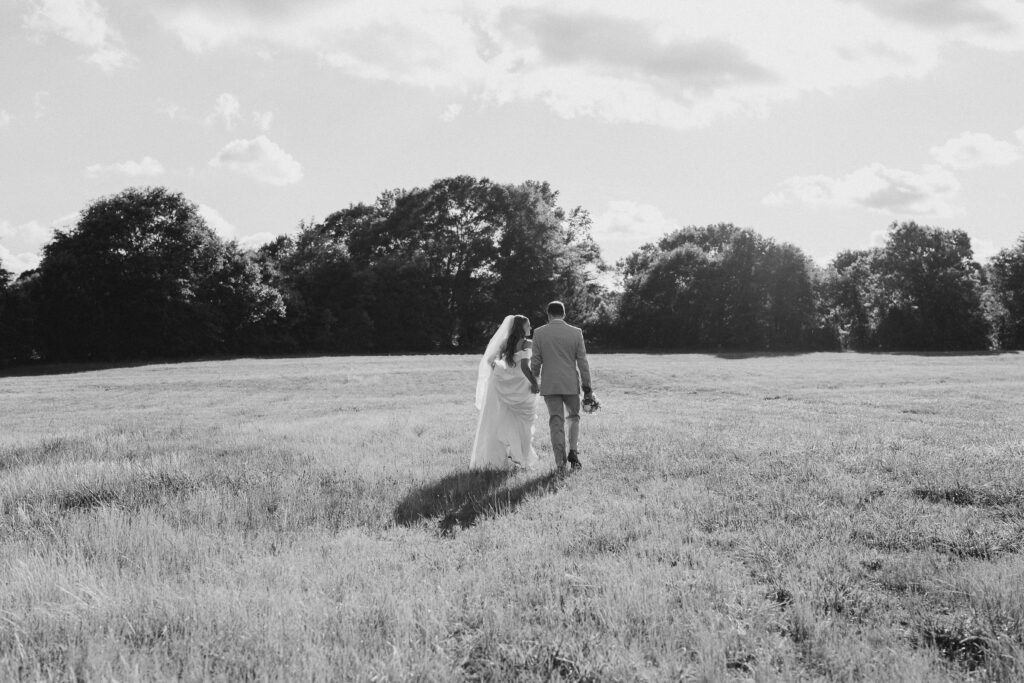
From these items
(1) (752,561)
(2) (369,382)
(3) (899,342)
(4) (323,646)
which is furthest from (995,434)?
(3) (899,342)

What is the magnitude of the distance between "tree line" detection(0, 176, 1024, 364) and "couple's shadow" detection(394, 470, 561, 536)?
43.5 metres

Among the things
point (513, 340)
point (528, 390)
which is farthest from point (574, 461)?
point (513, 340)

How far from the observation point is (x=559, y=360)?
10688 millimetres

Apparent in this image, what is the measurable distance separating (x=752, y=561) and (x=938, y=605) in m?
1.45

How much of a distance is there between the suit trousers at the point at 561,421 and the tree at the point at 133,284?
4291cm

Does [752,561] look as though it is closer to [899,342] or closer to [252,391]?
[252,391]

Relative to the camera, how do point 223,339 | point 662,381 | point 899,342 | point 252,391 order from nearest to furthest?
point 252,391, point 662,381, point 223,339, point 899,342

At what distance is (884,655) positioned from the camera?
4305 mm

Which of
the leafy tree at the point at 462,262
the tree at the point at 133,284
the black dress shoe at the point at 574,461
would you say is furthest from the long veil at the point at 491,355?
the leafy tree at the point at 462,262

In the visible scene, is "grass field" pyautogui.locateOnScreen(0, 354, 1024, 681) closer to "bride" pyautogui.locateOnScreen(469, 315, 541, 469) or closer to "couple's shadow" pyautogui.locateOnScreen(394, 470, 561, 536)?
"couple's shadow" pyautogui.locateOnScreen(394, 470, 561, 536)

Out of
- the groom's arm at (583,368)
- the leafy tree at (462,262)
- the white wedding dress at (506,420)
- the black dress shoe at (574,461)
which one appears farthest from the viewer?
the leafy tree at (462,262)

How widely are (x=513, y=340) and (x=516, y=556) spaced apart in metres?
5.38

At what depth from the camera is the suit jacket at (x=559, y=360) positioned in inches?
418

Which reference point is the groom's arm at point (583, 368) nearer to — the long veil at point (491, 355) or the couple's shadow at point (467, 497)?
Result: the long veil at point (491, 355)
